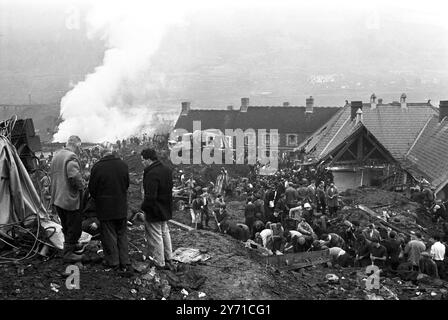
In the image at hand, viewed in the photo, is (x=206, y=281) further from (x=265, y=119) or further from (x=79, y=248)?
(x=265, y=119)

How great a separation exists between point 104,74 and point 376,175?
47.6 metres

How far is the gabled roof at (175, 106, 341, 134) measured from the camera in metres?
46.1

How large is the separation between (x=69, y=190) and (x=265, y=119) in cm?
4059

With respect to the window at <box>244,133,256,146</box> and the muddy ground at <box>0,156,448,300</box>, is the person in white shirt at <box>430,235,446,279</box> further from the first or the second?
the window at <box>244,133,256,146</box>

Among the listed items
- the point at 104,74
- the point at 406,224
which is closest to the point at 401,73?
the point at 104,74

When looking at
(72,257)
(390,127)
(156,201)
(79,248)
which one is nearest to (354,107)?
(390,127)

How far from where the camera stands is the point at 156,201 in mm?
7434

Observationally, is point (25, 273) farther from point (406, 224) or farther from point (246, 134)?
point (246, 134)

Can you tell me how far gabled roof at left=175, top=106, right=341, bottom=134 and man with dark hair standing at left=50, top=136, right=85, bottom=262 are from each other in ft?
128

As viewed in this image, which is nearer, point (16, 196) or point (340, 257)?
point (16, 196)

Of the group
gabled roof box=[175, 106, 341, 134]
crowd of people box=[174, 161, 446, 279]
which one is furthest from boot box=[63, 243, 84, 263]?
gabled roof box=[175, 106, 341, 134]

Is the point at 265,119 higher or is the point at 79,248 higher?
the point at 265,119

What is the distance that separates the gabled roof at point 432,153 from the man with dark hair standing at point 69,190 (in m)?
18.1

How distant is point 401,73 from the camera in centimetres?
13025
